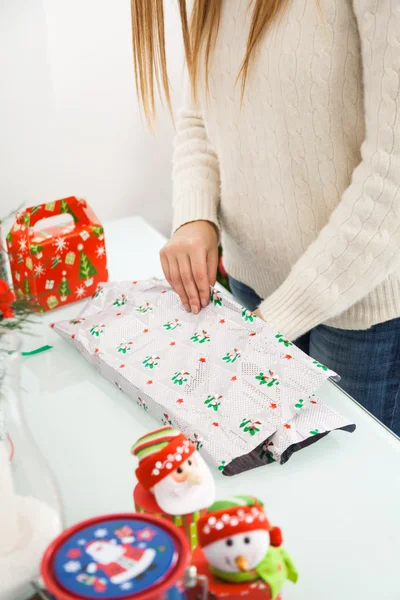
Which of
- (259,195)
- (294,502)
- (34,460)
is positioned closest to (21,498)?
(34,460)

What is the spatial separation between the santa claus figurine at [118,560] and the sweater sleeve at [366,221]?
497 millimetres

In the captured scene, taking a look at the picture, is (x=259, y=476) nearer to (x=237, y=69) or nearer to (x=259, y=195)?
(x=259, y=195)

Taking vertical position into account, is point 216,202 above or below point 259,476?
above

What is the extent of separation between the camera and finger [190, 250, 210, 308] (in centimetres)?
88

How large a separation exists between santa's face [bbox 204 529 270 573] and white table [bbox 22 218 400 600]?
0.57ft

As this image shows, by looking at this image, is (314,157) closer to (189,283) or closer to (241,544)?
(189,283)

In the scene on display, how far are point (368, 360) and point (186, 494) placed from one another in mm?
542

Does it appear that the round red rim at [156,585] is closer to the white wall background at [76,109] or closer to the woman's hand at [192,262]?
the woman's hand at [192,262]

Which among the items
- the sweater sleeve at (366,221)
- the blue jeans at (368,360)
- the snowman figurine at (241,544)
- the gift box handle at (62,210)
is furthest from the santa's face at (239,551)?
the gift box handle at (62,210)

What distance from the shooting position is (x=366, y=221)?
2.60 ft

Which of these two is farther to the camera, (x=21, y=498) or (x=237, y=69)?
(x=237, y=69)

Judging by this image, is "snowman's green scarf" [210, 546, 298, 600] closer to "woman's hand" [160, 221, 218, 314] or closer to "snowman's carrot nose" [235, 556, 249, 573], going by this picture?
"snowman's carrot nose" [235, 556, 249, 573]

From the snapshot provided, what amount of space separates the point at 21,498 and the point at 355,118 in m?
0.59

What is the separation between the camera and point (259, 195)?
95 centimetres
